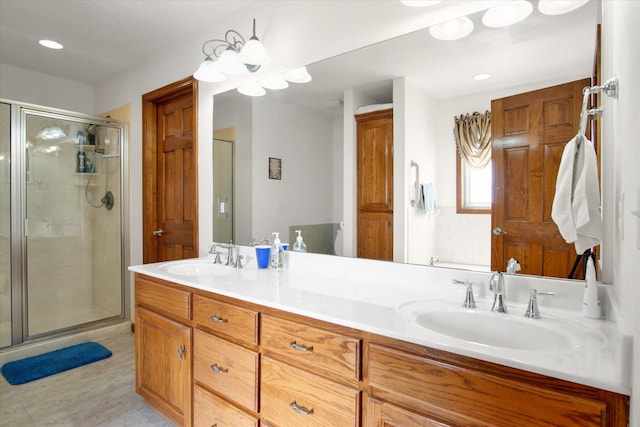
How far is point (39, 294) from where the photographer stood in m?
3.18

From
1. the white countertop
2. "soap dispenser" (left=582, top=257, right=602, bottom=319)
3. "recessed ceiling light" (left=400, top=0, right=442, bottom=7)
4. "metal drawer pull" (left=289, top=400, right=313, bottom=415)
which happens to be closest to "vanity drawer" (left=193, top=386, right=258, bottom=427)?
"metal drawer pull" (left=289, top=400, right=313, bottom=415)

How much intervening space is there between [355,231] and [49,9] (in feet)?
8.29

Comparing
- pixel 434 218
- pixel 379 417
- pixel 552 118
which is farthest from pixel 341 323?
pixel 552 118

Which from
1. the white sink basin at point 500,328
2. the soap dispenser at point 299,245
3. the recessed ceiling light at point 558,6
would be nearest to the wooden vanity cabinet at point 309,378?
the white sink basin at point 500,328

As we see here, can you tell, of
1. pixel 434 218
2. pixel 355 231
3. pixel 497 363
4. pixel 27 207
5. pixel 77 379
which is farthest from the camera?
pixel 27 207

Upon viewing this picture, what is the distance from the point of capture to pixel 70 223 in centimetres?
338

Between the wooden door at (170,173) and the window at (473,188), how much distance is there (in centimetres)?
191

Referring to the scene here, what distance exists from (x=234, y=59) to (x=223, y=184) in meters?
0.84

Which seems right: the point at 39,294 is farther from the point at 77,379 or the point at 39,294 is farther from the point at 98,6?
the point at 98,6

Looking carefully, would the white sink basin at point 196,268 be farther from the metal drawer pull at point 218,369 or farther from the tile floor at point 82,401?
the tile floor at point 82,401

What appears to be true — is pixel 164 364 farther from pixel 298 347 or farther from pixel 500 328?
pixel 500 328

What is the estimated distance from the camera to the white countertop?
2.64 feet

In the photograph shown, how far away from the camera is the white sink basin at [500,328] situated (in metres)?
0.97

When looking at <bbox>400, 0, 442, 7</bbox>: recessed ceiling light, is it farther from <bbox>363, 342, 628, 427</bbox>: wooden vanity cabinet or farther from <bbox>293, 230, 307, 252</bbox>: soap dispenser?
<bbox>363, 342, 628, 427</bbox>: wooden vanity cabinet
